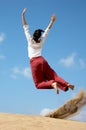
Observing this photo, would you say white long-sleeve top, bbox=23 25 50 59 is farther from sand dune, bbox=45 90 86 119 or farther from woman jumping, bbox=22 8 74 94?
sand dune, bbox=45 90 86 119

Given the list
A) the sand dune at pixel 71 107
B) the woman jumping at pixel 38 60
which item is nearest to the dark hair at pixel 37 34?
the woman jumping at pixel 38 60

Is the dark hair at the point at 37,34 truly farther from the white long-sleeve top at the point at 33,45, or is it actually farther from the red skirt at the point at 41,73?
the red skirt at the point at 41,73

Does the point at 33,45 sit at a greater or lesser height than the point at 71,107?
greater

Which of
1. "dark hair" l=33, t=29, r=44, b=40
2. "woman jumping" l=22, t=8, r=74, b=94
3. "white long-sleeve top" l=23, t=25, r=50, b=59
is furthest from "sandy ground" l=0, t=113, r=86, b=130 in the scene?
"dark hair" l=33, t=29, r=44, b=40

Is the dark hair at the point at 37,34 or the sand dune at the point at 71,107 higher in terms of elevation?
the dark hair at the point at 37,34

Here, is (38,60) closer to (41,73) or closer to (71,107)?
(41,73)

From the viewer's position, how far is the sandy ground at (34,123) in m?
13.1

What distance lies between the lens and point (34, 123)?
1344 cm

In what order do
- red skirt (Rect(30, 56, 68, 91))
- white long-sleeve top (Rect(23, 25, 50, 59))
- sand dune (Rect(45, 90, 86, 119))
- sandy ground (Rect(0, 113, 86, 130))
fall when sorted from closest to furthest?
sandy ground (Rect(0, 113, 86, 130)) → red skirt (Rect(30, 56, 68, 91)) → white long-sleeve top (Rect(23, 25, 50, 59)) → sand dune (Rect(45, 90, 86, 119))

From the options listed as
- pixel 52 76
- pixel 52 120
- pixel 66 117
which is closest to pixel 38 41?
pixel 52 76

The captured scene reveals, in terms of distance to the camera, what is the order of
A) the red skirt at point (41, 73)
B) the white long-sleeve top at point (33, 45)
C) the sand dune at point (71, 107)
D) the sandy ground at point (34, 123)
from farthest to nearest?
the sand dune at point (71, 107) → the white long-sleeve top at point (33, 45) → the red skirt at point (41, 73) → the sandy ground at point (34, 123)

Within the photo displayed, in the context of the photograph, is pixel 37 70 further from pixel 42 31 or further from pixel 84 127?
pixel 84 127

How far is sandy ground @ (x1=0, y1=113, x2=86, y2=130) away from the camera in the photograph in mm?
13086

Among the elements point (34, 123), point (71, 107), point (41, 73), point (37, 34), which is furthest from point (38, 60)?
point (71, 107)
